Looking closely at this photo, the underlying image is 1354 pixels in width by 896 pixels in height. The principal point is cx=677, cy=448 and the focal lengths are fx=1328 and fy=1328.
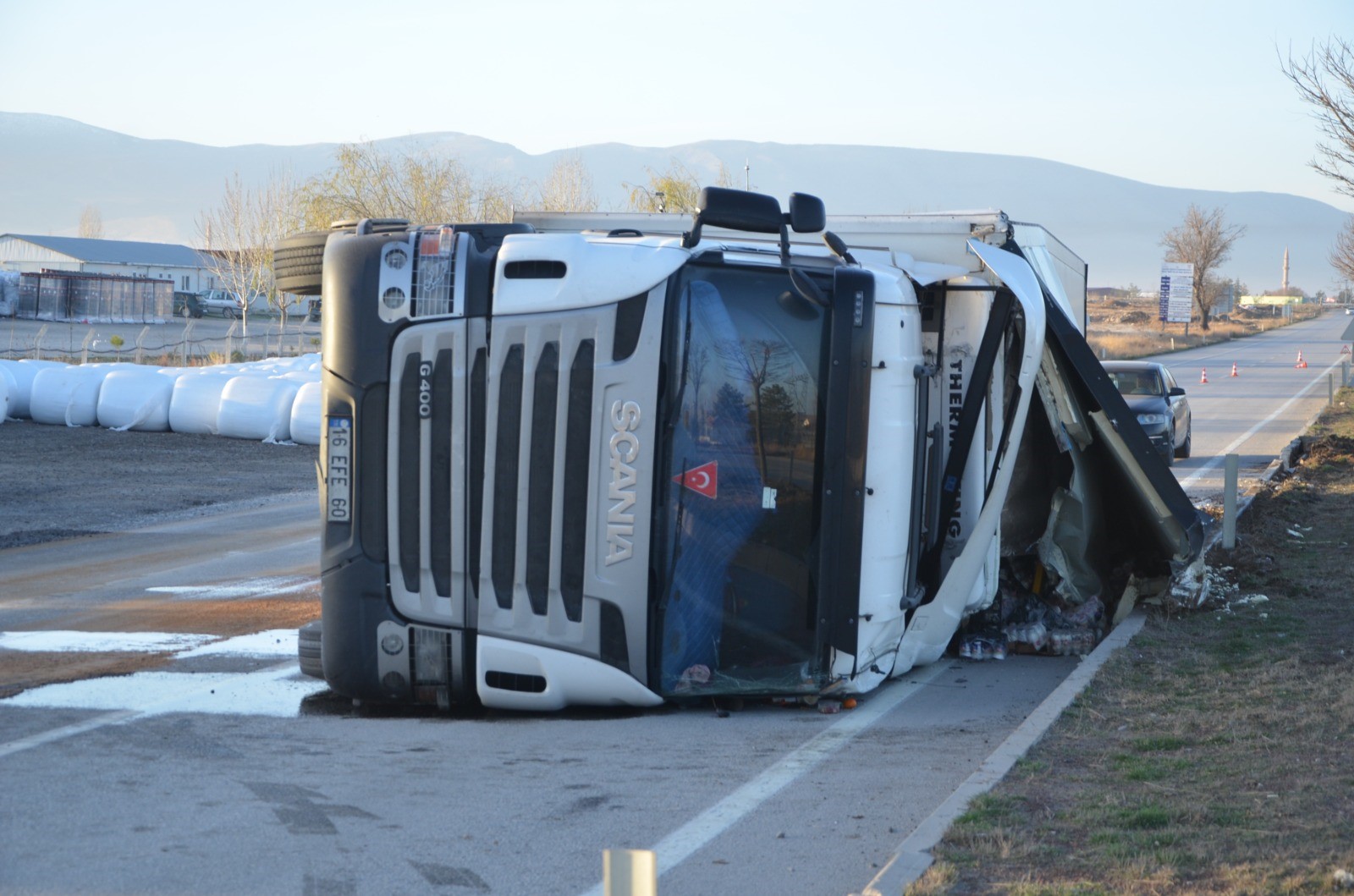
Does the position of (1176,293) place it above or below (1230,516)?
above

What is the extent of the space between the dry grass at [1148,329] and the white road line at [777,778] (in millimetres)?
31958

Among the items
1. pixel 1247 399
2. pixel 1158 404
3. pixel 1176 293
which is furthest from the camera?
pixel 1176 293

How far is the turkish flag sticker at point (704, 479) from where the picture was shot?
616 cm

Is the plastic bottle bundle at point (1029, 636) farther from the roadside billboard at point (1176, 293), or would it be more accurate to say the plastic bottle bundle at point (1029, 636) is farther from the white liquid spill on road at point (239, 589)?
the roadside billboard at point (1176, 293)

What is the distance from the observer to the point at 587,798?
534 cm

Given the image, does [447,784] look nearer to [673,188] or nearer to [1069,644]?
[1069,644]

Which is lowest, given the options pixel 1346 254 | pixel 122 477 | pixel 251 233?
pixel 122 477

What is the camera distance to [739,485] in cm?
622

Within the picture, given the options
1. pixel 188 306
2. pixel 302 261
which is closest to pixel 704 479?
pixel 302 261

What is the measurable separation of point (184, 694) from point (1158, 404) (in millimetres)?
16527

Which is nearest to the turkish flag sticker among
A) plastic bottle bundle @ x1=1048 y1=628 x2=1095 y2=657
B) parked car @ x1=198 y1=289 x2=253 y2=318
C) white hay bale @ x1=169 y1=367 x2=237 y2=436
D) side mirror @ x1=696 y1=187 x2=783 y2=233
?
side mirror @ x1=696 y1=187 x2=783 y2=233

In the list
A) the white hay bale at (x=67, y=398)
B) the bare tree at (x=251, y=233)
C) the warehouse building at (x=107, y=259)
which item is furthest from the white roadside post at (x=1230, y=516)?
the warehouse building at (x=107, y=259)

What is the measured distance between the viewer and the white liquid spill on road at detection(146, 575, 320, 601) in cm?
1019

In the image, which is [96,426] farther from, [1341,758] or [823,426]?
[1341,758]
